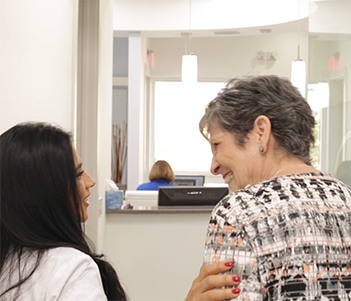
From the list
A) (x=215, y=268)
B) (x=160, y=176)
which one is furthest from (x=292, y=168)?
(x=160, y=176)

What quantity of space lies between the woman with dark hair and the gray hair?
1.02 ft

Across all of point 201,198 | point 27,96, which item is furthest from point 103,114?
point 27,96

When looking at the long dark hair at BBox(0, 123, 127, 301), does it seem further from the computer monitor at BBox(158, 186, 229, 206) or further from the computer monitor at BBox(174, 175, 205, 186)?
the computer monitor at BBox(174, 175, 205, 186)

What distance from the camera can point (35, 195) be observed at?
1.42 meters

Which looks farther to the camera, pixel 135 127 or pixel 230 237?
pixel 135 127

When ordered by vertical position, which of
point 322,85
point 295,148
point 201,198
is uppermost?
point 322,85

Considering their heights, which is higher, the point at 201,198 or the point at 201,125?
the point at 201,125

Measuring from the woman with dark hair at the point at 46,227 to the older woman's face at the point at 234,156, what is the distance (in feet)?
0.75

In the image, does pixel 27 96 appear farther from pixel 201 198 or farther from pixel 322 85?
pixel 201 198

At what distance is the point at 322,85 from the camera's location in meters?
4.06

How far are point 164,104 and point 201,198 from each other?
5630mm

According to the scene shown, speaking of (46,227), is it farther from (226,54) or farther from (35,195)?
(226,54)

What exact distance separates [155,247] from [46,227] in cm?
342

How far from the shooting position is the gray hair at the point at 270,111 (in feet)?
4.67
